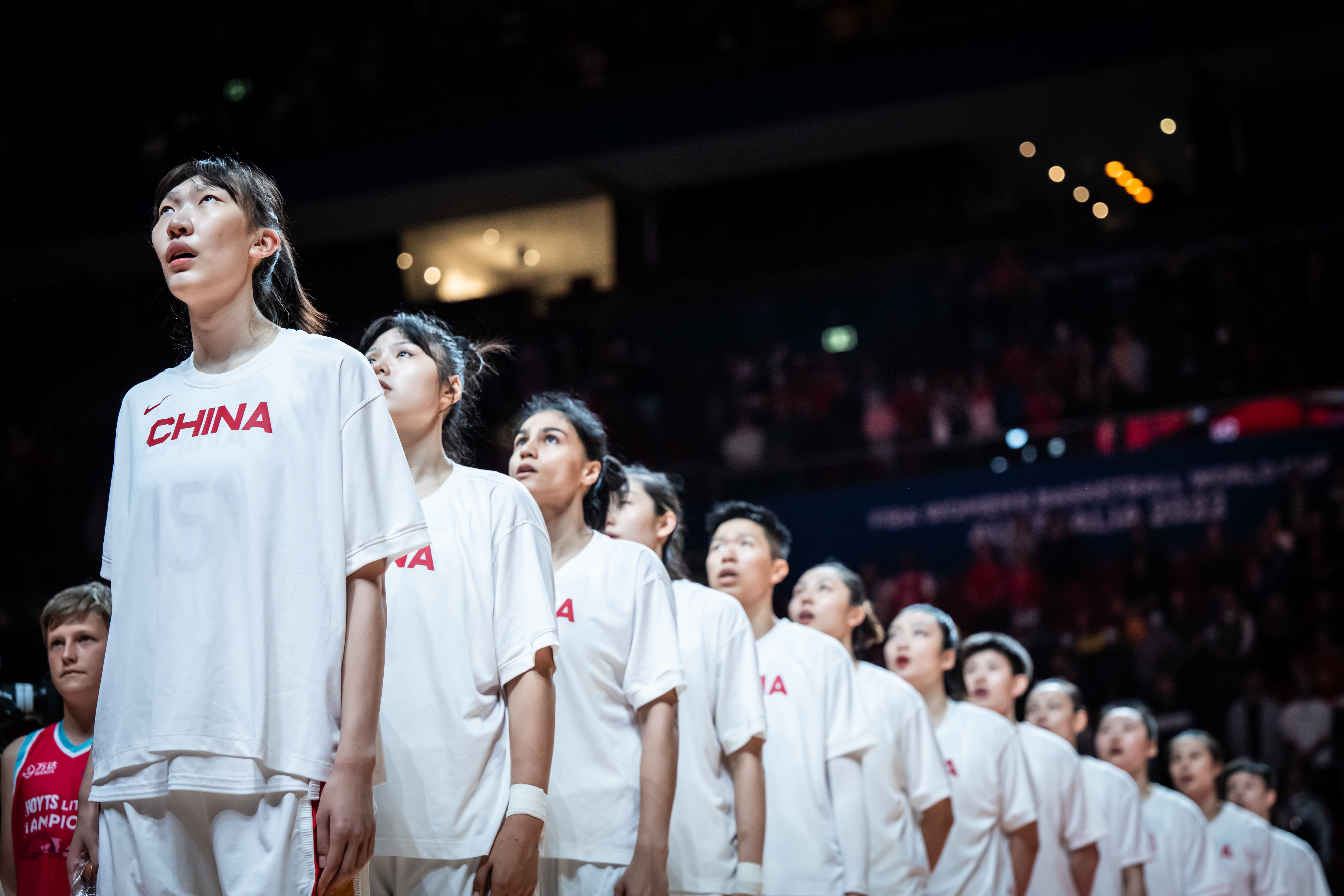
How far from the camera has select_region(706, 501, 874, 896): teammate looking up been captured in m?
4.57

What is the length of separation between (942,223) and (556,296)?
4.24 metres

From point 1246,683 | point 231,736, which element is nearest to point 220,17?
point 1246,683

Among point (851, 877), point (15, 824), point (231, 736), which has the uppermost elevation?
point (231, 736)

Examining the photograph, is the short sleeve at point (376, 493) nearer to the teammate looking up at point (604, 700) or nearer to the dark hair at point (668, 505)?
the teammate looking up at point (604, 700)

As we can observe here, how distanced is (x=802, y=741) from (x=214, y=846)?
3.06m

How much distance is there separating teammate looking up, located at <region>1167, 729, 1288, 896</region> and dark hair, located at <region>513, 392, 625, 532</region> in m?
6.05

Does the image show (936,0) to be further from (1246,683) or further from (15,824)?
(15,824)

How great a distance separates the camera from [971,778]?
616 cm

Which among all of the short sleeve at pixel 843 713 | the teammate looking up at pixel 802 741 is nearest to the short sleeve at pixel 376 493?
the teammate looking up at pixel 802 741

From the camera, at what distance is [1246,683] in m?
9.88

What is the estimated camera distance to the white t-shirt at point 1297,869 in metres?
8.84

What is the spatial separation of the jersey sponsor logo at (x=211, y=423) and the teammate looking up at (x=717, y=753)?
5.99 ft

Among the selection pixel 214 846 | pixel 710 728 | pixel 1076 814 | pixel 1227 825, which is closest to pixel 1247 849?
pixel 1227 825

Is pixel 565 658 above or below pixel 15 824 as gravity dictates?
above
